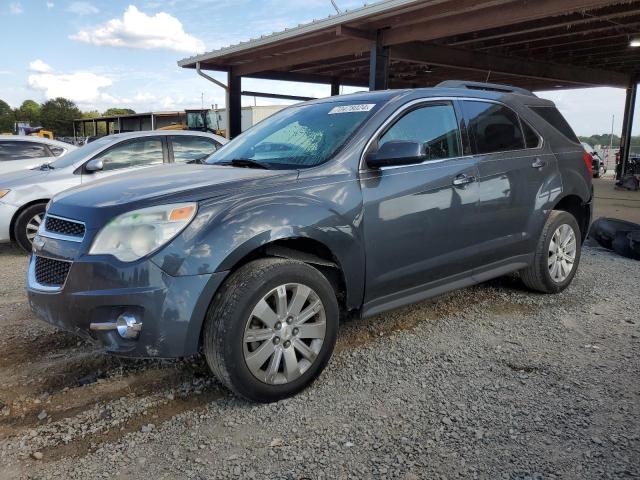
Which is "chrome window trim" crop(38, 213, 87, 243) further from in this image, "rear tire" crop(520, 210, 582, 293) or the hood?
"rear tire" crop(520, 210, 582, 293)

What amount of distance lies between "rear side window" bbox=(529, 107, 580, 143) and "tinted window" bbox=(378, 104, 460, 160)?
1.25 metres

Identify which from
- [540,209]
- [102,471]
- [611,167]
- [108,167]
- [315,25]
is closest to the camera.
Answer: [102,471]

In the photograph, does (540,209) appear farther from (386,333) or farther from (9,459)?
(9,459)

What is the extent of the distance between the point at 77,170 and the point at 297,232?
525 cm

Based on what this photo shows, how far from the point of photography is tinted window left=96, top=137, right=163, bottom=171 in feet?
24.0

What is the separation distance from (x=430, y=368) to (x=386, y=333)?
65 centimetres

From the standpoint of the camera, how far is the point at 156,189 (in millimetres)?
2947

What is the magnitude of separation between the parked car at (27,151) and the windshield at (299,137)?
6.11m

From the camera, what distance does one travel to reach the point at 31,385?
3.18 meters

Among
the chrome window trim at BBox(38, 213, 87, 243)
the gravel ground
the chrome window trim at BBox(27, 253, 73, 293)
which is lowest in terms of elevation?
the gravel ground

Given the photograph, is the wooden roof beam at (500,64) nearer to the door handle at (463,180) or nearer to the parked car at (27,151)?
the parked car at (27,151)

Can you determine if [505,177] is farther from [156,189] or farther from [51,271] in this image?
[51,271]

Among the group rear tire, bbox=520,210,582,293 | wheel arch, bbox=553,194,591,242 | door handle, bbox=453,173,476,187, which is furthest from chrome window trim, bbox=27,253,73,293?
wheel arch, bbox=553,194,591,242

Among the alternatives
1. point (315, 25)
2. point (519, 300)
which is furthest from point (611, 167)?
point (519, 300)
